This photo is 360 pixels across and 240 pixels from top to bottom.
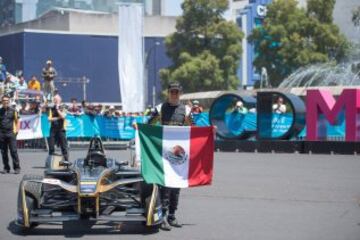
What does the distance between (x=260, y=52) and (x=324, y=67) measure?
5125 mm

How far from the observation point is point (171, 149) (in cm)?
1097

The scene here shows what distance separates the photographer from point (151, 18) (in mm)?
78688

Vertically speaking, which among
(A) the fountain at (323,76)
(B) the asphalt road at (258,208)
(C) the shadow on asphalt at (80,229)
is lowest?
(B) the asphalt road at (258,208)

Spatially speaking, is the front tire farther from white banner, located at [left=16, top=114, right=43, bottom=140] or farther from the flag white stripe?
white banner, located at [left=16, top=114, right=43, bottom=140]

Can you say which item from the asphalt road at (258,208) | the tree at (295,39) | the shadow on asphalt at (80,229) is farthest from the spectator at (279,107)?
the tree at (295,39)

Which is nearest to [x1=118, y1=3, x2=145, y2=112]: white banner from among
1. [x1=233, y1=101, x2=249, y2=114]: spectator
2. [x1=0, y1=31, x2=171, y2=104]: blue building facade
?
[x1=233, y1=101, x2=249, y2=114]: spectator

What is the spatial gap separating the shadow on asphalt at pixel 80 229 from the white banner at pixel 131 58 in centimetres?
2172

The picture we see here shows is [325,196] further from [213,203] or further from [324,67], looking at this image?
[324,67]

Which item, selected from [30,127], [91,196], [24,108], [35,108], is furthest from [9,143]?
[24,108]

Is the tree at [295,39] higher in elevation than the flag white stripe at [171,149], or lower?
higher

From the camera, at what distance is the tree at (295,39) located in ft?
178

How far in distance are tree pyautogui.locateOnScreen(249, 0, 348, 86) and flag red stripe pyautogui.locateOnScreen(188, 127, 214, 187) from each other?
43485 mm

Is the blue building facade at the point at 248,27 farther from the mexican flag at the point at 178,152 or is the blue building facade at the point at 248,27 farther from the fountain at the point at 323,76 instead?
the mexican flag at the point at 178,152

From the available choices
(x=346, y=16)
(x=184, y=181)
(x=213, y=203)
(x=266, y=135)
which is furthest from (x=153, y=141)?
(x=346, y=16)
